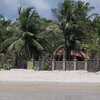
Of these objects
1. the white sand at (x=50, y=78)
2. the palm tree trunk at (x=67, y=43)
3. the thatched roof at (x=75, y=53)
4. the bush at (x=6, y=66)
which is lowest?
the white sand at (x=50, y=78)

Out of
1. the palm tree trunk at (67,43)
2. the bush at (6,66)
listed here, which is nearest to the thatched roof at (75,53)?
the palm tree trunk at (67,43)

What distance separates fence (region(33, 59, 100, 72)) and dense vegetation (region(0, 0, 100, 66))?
2.25 meters

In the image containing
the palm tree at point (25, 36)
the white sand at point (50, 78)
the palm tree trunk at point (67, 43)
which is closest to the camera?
the white sand at point (50, 78)

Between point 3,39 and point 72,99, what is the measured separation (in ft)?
109

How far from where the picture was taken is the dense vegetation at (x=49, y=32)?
44.6 m

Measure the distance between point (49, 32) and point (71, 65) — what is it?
18.5ft

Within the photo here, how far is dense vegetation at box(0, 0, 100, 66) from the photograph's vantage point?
146 feet

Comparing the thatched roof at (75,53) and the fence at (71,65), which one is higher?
the thatched roof at (75,53)

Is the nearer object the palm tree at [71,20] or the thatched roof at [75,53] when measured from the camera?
the palm tree at [71,20]

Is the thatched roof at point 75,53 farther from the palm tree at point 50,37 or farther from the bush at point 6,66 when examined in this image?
the bush at point 6,66

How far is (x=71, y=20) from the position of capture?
44906 mm

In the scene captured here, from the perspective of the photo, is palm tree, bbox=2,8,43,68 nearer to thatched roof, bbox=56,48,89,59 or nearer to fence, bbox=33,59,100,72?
fence, bbox=33,59,100,72

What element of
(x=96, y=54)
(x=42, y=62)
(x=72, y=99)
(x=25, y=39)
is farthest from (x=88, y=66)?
(x=72, y=99)

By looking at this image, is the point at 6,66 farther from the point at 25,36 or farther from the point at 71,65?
the point at 71,65
